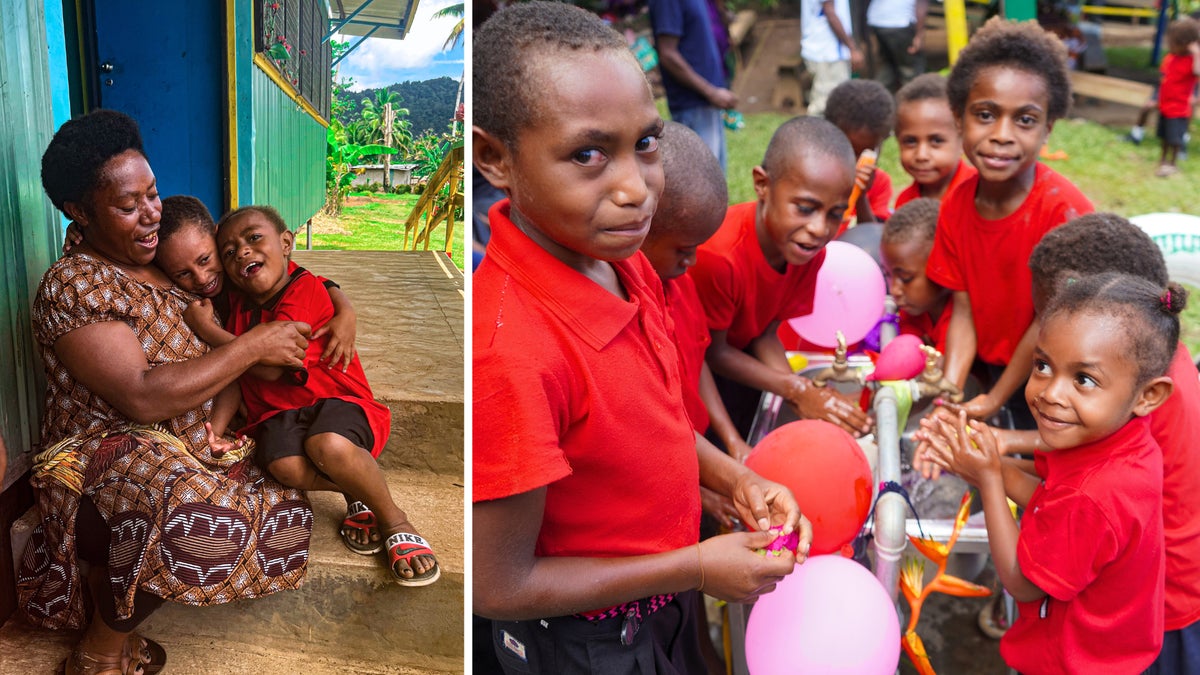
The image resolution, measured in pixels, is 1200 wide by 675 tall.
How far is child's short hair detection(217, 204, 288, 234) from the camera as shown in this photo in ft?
4.96

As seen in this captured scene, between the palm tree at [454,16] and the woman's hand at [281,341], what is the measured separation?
1.61 feet

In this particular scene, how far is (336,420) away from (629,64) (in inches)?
29.0

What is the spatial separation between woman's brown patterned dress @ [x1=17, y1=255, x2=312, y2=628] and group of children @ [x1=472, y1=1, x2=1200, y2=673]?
1.45 feet

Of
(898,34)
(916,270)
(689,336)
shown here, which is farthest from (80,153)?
(898,34)

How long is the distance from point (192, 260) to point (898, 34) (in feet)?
25.6

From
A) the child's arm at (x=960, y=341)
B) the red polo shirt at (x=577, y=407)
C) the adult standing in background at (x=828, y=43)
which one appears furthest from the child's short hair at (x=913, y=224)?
the adult standing in background at (x=828, y=43)

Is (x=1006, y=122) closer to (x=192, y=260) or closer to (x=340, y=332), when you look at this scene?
(x=340, y=332)

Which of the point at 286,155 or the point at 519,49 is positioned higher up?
the point at 519,49

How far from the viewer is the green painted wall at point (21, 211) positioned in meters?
1.33

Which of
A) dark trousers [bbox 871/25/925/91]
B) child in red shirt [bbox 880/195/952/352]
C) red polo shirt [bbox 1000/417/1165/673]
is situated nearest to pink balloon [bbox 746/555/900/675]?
red polo shirt [bbox 1000/417/1165/673]

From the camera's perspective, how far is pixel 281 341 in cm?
155

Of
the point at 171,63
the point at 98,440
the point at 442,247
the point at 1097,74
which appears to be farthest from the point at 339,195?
the point at 1097,74

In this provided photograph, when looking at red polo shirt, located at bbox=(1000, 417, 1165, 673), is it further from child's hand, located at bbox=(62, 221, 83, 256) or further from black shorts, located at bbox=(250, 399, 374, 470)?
child's hand, located at bbox=(62, 221, 83, 256)

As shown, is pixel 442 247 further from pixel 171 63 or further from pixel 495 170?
pixel 171 63
